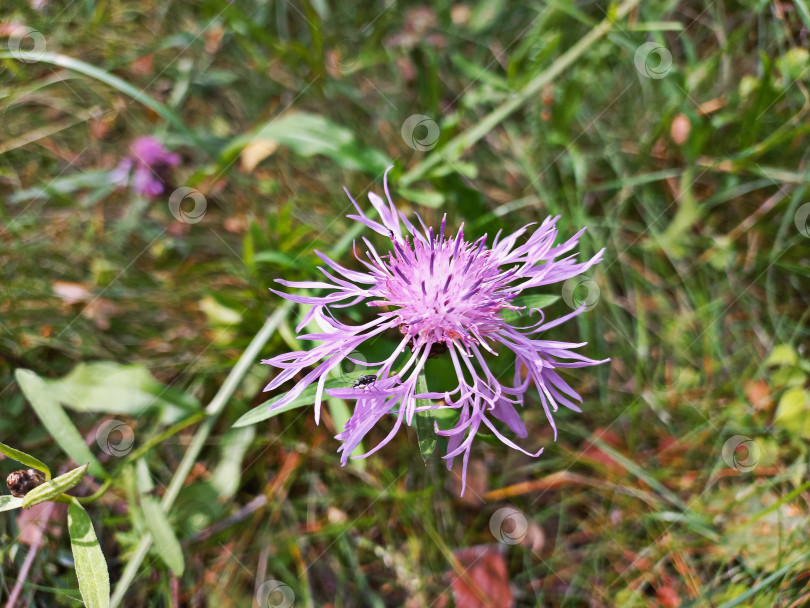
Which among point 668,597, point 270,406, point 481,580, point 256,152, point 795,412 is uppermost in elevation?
point 256,152

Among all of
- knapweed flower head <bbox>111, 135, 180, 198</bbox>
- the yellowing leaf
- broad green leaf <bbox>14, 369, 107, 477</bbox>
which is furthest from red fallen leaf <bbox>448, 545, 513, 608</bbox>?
knapweed flower head <bbox>111, 135, 180, 198</bbox>

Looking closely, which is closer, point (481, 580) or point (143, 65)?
point (481, 580)

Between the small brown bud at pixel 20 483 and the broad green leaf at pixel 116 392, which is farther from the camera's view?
the broad green leaf at pixel 116 392

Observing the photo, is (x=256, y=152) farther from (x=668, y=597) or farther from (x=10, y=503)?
(x=668, y=597)

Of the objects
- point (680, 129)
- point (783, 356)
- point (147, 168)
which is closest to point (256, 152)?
point (147, 168)

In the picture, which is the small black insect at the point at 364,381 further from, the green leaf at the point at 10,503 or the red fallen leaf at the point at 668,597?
the red fallen leaf at the point at 668,597

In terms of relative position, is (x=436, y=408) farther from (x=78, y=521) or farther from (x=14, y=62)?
(x=14, y=62)

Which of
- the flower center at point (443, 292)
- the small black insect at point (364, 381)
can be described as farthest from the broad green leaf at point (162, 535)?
the flower center at point (443, 292)
